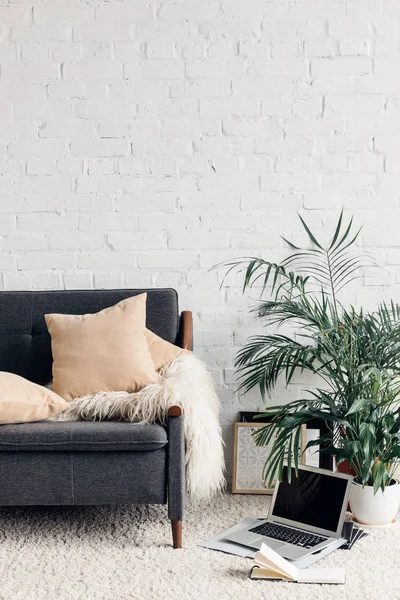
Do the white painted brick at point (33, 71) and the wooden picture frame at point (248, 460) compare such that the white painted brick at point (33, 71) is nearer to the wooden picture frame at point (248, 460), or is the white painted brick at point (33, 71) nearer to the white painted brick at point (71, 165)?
the white painted brick at point (71, 165)

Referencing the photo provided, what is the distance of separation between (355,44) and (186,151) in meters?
0.92

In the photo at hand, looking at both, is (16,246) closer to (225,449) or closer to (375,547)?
(225,449)

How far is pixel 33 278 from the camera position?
3604 millimetres

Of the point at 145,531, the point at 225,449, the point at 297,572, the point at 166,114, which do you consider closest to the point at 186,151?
the point at 166,114

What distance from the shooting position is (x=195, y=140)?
352cm

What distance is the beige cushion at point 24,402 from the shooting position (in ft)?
8.81

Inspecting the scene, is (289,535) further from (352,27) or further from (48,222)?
(352,27)

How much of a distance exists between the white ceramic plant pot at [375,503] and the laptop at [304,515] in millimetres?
134

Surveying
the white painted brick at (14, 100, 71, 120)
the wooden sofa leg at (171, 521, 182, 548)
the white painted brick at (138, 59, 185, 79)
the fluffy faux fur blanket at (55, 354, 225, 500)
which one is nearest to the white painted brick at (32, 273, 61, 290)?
the white painted brick at (14, 100, 71, 120)

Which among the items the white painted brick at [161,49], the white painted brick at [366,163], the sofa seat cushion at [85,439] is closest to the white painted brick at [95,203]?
the white painted brick at [161,49]

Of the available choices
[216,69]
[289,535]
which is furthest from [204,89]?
[289,535]

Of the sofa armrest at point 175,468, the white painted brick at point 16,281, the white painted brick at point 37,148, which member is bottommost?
the sofa armrest at point 175,468

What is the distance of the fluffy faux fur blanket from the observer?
→ 2723mm

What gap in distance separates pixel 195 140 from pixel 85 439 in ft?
5.20
